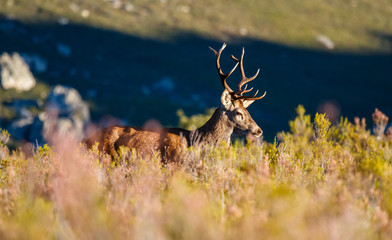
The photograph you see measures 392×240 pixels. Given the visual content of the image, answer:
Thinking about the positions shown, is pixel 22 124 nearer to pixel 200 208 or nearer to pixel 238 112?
pixel 238 112

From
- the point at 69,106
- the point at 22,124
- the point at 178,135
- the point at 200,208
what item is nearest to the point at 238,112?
the point at 178,135

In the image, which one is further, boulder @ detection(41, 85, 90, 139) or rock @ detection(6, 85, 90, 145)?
boulder @ detection(41, 85, 90, 139)

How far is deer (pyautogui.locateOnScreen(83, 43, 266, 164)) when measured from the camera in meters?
9.17

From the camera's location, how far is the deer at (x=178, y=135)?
30.1 ft

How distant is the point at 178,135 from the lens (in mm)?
9602

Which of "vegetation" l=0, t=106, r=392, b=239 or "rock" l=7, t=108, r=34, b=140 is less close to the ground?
"rock" l=7, t=108, r=34, b=140

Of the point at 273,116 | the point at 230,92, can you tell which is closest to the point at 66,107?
the point at 273,116

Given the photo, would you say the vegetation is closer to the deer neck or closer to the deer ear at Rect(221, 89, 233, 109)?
the deer neck

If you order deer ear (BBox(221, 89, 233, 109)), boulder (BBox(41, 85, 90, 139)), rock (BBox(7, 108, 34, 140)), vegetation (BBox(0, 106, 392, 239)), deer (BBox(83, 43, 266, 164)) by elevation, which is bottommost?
vegetation (BBox(0, 106, 392, 239))

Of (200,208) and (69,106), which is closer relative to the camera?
(200,208)

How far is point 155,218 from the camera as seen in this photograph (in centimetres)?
423

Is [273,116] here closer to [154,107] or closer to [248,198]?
[154,107]

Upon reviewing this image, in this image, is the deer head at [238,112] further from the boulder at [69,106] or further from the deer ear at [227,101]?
the boulder at [69,106]

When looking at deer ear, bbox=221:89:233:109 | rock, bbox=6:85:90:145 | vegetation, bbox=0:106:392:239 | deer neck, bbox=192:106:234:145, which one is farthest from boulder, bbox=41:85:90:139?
vegetation, bbox=0:106:392:239
